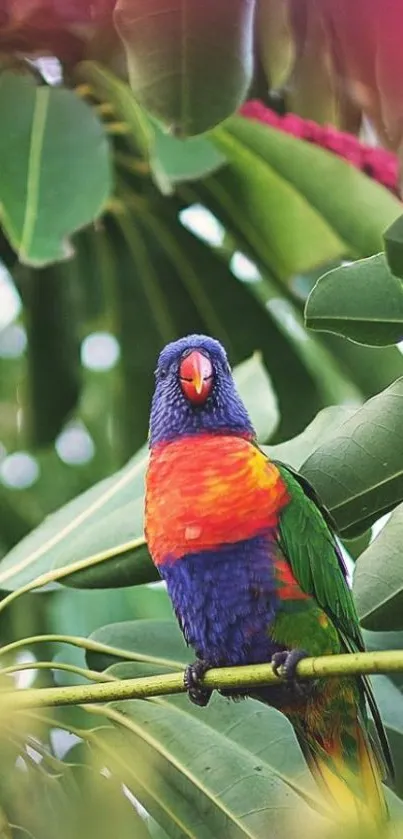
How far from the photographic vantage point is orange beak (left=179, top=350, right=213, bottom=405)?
77cm

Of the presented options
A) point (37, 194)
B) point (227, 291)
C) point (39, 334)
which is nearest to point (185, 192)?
point (227, 291)

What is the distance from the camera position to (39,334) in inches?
50.8

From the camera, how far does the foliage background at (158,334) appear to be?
0.68m

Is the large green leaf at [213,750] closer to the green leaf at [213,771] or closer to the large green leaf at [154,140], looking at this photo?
the green leaf at [213,771]

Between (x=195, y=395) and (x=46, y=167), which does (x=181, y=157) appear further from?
(x=195, y=395)

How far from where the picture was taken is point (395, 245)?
20.0 inches

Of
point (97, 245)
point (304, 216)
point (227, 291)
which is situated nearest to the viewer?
point (304, 216)

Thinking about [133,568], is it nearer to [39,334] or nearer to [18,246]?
[18,246]

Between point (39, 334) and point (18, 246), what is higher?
point (18, 246)

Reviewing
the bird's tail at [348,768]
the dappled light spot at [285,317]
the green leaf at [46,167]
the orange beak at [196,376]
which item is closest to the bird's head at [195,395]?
the orange beak at [196,376]

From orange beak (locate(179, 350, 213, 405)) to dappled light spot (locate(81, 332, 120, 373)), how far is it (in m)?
0.52

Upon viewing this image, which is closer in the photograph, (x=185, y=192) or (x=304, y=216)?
(x=304, y=216)

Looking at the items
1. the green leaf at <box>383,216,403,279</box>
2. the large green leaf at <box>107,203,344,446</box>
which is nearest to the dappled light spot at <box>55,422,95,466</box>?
the large green leaf at <box>107,203,344,446</box>

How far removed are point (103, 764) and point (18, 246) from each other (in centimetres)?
41
